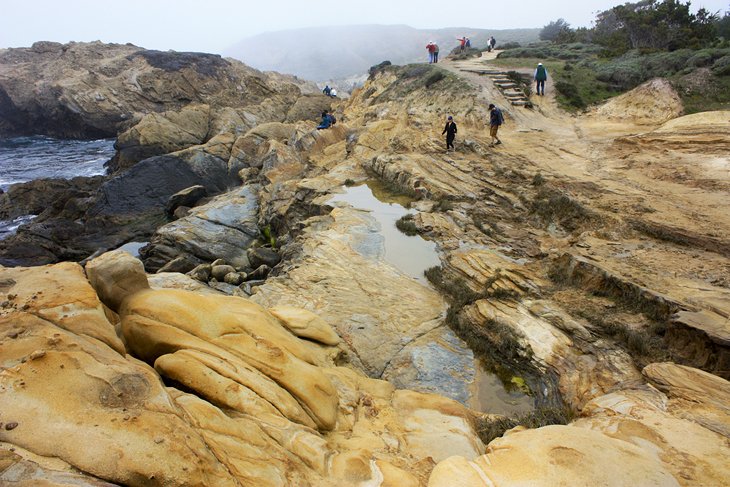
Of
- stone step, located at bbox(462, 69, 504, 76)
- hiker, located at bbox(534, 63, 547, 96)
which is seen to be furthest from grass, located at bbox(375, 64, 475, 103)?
hiker, located at bbox(534, 63, 547, 96)

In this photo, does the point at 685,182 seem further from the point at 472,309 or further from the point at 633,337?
the point at 472,309

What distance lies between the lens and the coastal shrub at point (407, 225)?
49.7ft

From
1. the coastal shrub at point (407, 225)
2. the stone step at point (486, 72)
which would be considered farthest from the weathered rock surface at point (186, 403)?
the stone step at point (486, 72)

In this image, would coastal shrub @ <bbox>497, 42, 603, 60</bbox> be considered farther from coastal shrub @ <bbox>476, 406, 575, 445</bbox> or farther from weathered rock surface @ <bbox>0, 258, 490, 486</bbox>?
weathered rock surface @ <bbox>0, 258, 490, 486</bbox>

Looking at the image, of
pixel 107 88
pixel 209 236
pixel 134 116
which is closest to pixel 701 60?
pixel 209 236

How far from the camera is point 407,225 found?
50.5 ft

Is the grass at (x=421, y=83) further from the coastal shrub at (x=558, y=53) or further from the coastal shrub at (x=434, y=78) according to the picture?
the coastal shrub at (x=558, y=53)

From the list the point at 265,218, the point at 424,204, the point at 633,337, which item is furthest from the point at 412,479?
the point at 265,218

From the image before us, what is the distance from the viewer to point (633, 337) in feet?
28.7

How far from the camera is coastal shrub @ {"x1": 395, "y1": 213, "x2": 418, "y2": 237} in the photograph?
49.7 ft

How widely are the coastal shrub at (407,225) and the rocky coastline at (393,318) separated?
67 cm

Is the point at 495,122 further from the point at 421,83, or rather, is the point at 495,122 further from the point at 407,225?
the point at 421,83

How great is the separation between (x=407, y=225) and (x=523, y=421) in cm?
877

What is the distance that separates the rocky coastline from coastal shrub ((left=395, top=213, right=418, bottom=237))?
67cm
